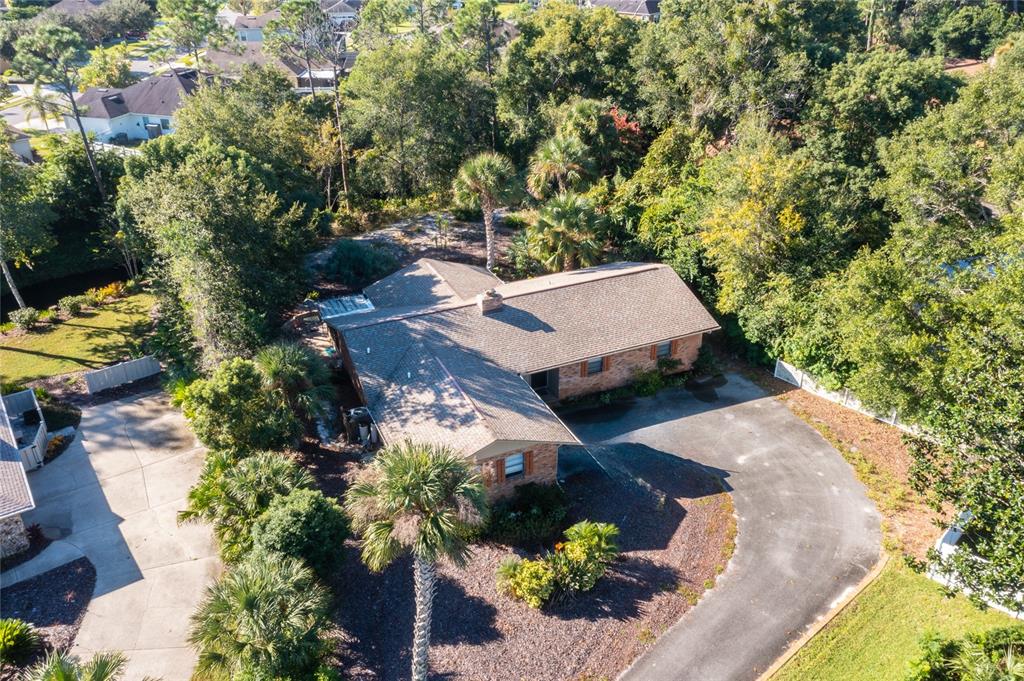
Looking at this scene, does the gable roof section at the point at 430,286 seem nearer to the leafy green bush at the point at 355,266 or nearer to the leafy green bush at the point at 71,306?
the leafy green bush at the point at 355,266

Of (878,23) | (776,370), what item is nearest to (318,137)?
(776,370)

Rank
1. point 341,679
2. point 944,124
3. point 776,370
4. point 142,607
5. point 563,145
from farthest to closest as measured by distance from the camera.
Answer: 1. point 563,145
2. point 944,124
3. point 776,370
4. point 142,607
5. point 341,679

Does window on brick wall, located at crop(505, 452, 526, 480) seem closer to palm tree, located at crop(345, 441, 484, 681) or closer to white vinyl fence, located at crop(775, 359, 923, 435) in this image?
palm tree, located at crop(345, 441, 484, 681)

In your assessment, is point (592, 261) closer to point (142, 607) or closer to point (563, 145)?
point (563, 145)

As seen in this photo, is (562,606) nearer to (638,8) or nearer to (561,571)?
(561,571)

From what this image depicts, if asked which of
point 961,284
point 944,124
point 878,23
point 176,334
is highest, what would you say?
point 878,23

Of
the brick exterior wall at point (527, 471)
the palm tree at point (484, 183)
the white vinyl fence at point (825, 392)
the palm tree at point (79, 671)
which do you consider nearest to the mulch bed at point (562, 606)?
the brick exterior wall at point (527, 471)

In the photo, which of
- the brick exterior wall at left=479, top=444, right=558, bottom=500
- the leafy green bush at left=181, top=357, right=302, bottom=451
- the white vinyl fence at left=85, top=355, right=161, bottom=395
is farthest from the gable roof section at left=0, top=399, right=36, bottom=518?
the brick exterior wall at left=479, top=444, right=558, bottom=500

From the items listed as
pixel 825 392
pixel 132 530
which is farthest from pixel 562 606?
pixel 825 392
